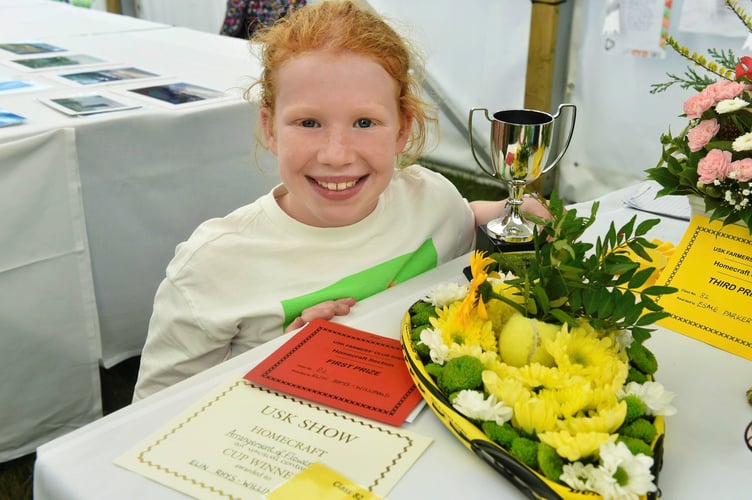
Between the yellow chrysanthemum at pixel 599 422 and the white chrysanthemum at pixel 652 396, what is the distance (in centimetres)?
5

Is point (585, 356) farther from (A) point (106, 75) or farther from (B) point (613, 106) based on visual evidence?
(B) point (613, 106)

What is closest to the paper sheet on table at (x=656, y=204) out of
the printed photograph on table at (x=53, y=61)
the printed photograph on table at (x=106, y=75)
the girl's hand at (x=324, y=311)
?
the girl's hand at (x=324, y=311)

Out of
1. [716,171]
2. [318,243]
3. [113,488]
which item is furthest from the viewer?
[318,243]

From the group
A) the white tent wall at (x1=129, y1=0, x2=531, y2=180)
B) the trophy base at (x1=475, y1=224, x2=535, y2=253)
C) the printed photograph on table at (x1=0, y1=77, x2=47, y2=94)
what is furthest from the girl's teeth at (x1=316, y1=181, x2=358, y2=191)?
the white tent wall at (x1=129, y1=0, x2=531, y2=180)

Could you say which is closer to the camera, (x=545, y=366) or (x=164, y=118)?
(x=545, y=366)

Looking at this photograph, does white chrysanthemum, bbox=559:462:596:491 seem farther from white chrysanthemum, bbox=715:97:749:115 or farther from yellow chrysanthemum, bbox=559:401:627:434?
white chrysanthemum, bbox=715:97:749:115

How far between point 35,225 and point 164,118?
398 millimetres

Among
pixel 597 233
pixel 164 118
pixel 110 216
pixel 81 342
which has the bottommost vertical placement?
pixel 81 342

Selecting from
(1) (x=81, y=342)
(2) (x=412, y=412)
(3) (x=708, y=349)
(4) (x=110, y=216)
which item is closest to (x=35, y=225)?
(4) (x=110, y=216)

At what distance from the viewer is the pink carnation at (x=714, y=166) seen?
2.59ft

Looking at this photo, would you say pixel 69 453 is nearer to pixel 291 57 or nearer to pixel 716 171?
pixel 291 57

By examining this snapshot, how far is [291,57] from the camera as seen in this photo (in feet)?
3.15

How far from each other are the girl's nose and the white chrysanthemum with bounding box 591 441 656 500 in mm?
541

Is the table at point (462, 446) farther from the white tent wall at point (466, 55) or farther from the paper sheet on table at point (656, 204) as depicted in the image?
the white tent wall at point (466, 55)
